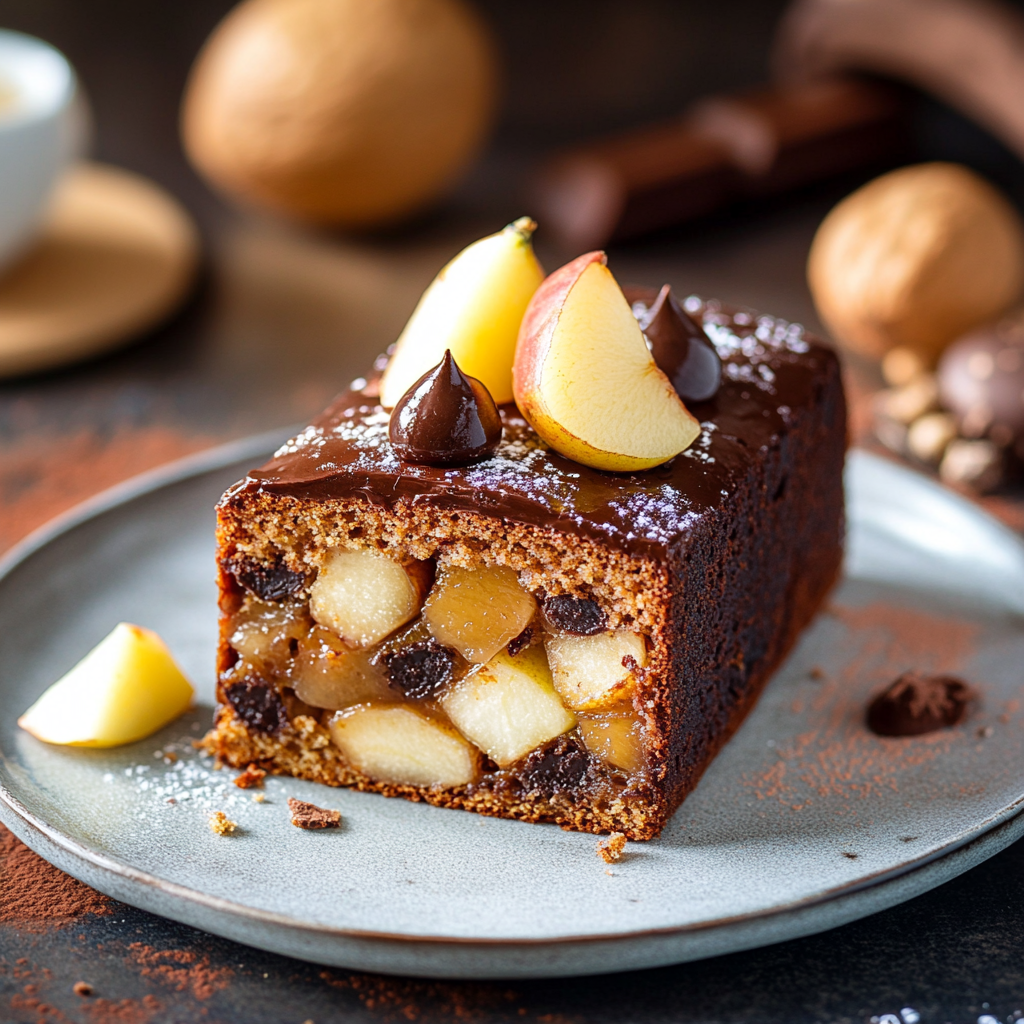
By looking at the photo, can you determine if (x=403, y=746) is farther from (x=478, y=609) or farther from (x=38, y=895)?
(x=38, y=895)

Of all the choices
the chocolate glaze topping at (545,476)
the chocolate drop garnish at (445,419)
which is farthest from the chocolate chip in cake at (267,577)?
the chocolate drop garnish at (445,419)

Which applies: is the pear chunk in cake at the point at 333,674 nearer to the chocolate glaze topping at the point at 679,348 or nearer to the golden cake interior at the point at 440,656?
the golden cake interior at the point at 440,656

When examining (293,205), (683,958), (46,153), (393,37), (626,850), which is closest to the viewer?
(683,958)

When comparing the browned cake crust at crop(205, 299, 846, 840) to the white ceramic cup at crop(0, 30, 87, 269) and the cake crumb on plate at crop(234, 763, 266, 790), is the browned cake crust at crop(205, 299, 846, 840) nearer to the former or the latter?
the cake crumb on plate at crop(234, 763, 266, 790)

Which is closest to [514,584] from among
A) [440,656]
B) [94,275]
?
[440,656]

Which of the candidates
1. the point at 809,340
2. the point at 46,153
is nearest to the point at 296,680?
the point at 809,340

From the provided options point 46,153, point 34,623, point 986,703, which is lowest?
point 986,703

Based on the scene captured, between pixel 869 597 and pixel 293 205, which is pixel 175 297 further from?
pixel 869 597
